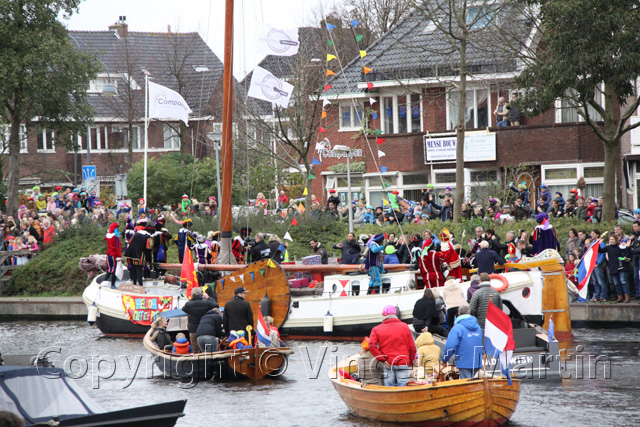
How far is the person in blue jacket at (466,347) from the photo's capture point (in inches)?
492

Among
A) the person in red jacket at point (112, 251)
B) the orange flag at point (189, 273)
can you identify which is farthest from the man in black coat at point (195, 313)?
the person in red jacket at point (112, 251)

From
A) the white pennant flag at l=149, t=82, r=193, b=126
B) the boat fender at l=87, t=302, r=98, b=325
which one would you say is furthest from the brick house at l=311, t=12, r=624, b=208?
the boat fender at l=87, t=302, r=98, b=325

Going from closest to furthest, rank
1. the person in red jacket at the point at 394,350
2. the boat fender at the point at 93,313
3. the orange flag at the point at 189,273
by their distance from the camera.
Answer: the person in red jacket at the point at 394,350 < the orange flag at the point at 189,273 < the boat fender at the point at 93,313

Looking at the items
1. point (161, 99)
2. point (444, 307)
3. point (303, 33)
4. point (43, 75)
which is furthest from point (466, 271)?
point (303, 33)

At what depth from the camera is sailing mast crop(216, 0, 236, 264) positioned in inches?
907

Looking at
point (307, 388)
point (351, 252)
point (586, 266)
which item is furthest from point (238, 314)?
point (586, 266)

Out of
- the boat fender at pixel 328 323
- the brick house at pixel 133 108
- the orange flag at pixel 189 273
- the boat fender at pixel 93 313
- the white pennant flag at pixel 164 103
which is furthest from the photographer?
the brick house at pixel 133 108

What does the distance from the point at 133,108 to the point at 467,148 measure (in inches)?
1015

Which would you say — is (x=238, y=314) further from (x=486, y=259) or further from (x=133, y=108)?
(x=133, y=108)

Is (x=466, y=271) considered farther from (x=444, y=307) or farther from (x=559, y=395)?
(x=559, y=395)

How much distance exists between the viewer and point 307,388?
53.1 ft

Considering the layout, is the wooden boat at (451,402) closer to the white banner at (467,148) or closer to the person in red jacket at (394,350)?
the person in red jacket at (394,350)

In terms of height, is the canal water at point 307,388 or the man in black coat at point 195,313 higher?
the man in black coat at point 195,313

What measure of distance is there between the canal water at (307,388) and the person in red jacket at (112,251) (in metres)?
2.69
